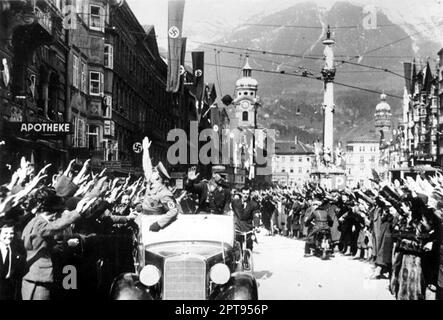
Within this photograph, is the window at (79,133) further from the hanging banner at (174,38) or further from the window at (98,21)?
the window at (98,21)

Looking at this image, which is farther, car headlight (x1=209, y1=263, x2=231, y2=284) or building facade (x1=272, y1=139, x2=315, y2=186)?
building facade (x1=272, y1=139, x2=315, y2=186)

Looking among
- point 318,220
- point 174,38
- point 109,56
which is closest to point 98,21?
point 109,56

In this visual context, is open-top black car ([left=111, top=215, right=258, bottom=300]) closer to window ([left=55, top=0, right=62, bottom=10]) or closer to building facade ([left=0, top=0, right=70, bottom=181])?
building facade ([left=0, top=0, right=70, bottom=181])

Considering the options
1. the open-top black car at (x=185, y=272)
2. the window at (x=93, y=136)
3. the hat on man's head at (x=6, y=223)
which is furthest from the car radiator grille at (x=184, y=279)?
the window at (x=93, y=136)

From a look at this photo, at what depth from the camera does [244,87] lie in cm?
12231

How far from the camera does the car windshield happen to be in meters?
9.48

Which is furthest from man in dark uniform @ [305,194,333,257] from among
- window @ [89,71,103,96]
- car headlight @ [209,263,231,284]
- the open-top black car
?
window @ [89,71,103,96]

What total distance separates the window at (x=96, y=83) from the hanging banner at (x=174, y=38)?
3.74m

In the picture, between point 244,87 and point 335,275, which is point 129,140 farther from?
point 244,87

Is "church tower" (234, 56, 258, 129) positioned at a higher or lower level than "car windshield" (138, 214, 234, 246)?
higher

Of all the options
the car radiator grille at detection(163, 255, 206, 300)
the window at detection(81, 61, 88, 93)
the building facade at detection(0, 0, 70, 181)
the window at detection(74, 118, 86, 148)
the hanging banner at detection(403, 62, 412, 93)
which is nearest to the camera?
the car radiator grille at detection(163, 255, 206, 300)

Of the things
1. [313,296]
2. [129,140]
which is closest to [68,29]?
[129,140]

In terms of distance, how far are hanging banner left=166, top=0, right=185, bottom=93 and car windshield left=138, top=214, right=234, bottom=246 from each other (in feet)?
48.4

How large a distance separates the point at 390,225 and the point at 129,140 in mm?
25305
